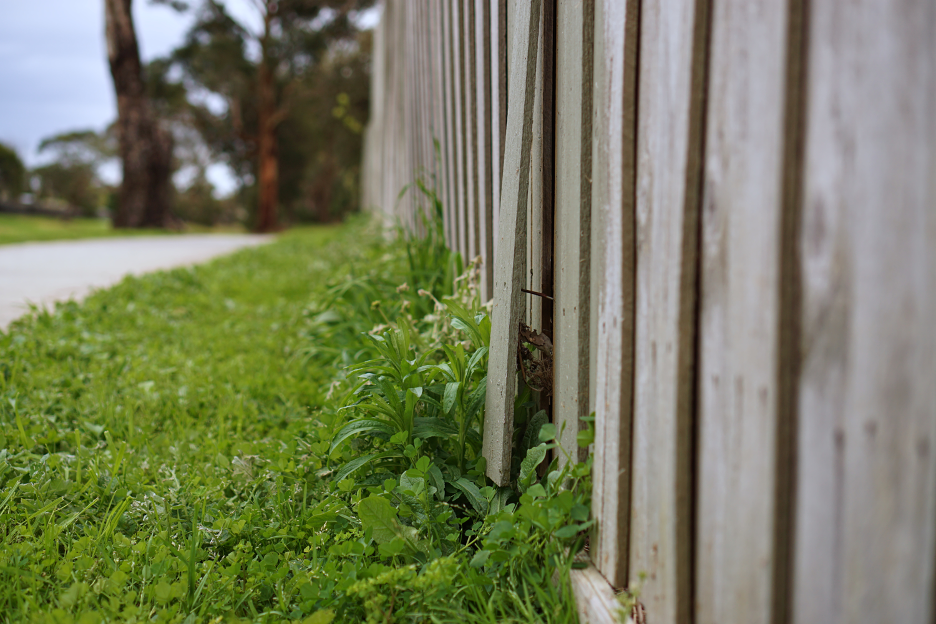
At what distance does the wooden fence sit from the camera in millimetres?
608

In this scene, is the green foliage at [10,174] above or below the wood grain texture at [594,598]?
above

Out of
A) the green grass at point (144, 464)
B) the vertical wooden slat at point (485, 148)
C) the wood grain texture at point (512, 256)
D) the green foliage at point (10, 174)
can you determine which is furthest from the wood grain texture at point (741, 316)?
the green foliage at point (10, 174)

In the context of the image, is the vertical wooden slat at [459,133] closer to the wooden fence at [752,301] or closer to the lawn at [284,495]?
the lawn at [284,495]

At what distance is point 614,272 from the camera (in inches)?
43.3

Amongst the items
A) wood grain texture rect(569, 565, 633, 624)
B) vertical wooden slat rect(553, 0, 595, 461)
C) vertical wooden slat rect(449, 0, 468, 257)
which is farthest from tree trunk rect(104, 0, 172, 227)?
wood grain texture rect(569, 565, 633, 624)

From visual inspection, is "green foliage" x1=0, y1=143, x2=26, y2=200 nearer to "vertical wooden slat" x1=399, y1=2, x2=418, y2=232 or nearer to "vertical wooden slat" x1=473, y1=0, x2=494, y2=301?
"vertical wooden slat" x1=399, y1=2, x2=418, y2=232

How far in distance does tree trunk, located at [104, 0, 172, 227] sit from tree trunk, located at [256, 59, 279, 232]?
2.44 meters

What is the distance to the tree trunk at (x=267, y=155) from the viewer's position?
17188mm

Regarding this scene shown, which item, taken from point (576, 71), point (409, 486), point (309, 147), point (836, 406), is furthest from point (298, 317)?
point (309, 147)

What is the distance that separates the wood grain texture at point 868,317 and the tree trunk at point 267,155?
1811cm

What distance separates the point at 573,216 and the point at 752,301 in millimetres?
586

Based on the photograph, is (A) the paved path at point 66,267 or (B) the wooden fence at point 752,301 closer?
(B) the wooden fence at point 752,301

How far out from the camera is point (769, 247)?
73cm

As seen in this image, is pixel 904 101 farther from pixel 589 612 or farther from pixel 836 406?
pixel 589 612
